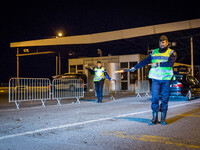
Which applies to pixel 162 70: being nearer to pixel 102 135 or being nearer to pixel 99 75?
pixel 102 135

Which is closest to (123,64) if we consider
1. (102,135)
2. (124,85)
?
(124,85)

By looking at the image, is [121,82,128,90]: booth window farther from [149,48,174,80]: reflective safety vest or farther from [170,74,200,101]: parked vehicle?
[149,48,174,80]: reflective safety vest

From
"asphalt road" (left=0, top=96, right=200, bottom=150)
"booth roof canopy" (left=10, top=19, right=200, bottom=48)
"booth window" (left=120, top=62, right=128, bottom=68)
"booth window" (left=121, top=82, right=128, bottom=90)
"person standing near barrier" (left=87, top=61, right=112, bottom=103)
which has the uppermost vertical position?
"booth roof canopy" (left=10, top=19, right=200, bottom=48)

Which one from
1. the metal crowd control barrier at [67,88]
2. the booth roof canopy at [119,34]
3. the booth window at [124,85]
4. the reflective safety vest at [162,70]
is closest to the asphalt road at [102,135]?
the reflective safety vest at [162,70]

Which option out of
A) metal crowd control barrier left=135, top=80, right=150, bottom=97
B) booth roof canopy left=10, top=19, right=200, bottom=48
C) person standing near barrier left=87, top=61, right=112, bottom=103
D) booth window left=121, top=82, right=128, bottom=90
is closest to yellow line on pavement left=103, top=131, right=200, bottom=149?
person standing near barrier left=87, top=61, right=112, bottom=103

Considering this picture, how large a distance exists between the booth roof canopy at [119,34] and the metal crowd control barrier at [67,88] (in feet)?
29.6

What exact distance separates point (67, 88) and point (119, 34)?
998 cm

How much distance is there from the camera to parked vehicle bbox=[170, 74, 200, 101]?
1239 cm

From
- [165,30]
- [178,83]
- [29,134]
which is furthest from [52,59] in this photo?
[29,134]

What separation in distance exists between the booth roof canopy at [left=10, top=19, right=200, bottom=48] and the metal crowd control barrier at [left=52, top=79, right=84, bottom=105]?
903 cm

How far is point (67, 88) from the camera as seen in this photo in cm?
1295

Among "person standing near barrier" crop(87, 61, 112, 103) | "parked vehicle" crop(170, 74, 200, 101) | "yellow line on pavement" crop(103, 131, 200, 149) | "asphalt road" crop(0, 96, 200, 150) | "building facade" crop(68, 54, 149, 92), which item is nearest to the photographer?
→ "asphalt road" crop(0, 96, 200, 150)

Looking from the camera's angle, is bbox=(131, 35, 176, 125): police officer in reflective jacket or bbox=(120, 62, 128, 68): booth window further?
bbox=(120, 62, 128, 68): booth window

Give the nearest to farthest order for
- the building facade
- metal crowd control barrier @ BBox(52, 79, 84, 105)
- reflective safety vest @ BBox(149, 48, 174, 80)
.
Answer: reflective safety vest @ BBox(149, 48, 174, 80) → metal crowd control barrier @ BBox(52, 79, 84, 105) → the building facade
